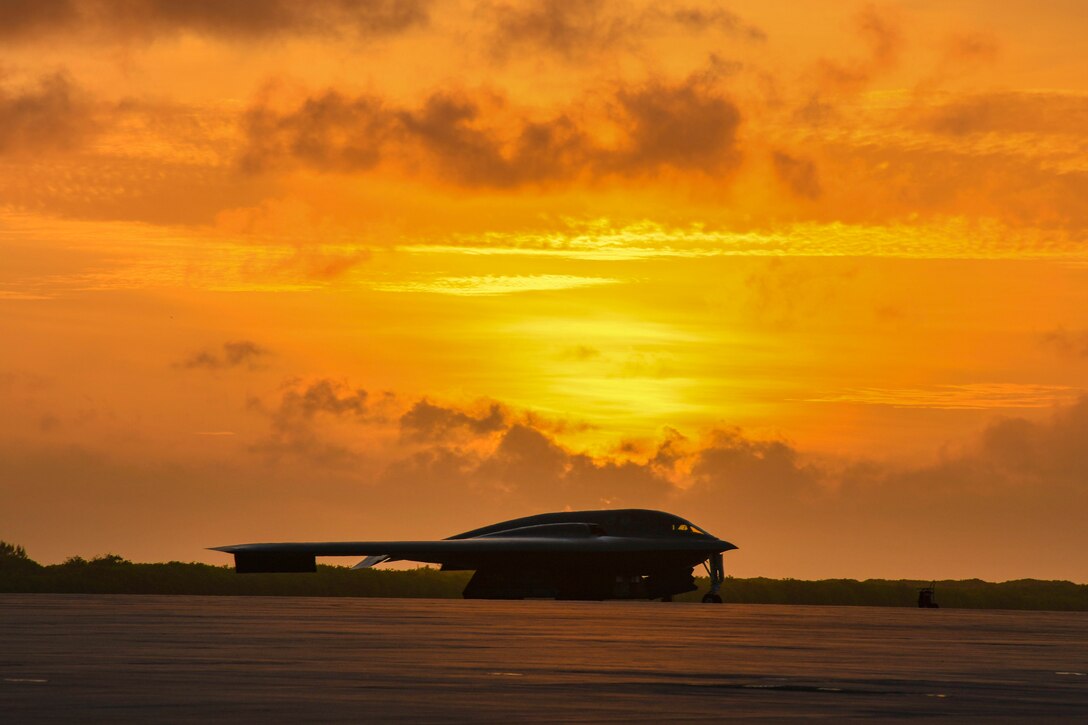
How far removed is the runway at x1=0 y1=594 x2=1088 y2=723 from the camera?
63.4 feet

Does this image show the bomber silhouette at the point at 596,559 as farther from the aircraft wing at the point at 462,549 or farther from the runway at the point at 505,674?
the runway at the point at 505,674

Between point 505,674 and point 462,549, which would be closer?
point 505,674

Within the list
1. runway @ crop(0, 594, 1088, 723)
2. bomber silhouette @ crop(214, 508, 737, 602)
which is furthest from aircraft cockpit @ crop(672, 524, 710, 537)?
runway @ crop(0, 594, 1088, 723)

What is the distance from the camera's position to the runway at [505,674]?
19.3 metres

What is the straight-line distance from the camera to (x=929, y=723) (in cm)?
1862

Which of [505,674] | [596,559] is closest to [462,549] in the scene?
[596,559]

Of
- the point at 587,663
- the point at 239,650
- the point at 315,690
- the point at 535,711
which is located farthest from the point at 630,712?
the point at 239,650

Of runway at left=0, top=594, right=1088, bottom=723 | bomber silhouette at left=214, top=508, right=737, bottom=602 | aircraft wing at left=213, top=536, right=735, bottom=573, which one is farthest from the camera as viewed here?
bomber silhouette at left=214, top=508, right=737, bottom=602

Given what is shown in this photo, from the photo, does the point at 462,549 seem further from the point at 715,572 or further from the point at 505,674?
the point at 505,674

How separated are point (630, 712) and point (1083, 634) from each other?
133 feet

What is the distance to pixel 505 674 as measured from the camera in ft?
83.3

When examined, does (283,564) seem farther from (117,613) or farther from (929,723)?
(929,723)

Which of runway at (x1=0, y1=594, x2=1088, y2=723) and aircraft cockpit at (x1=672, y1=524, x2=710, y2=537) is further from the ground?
aircraft cockpit at (x1=672, y1=524, x2=710, y2=537)

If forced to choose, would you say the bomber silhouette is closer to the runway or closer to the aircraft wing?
the aircraft wing
